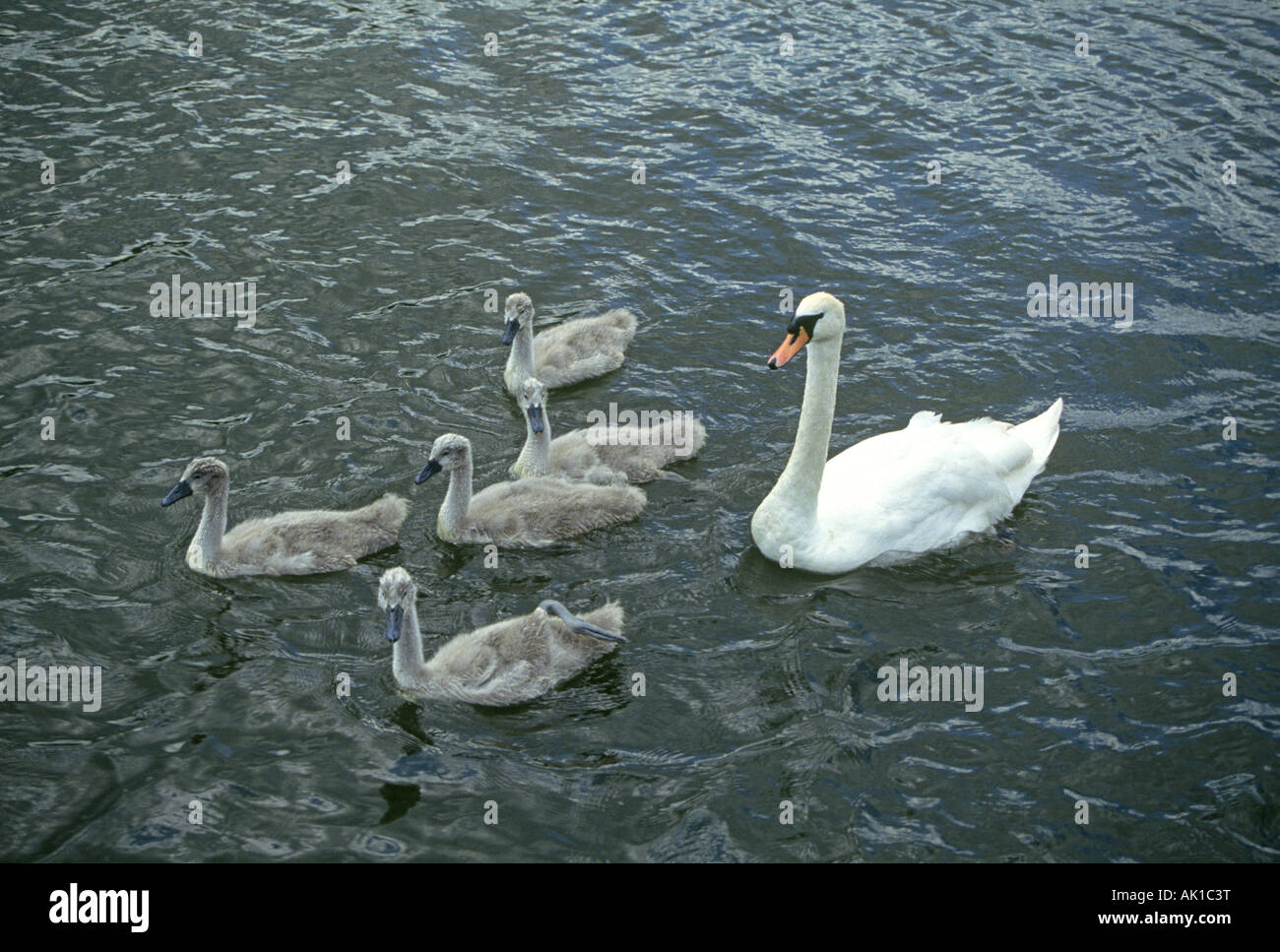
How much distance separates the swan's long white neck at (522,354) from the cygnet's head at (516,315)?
0.10ft

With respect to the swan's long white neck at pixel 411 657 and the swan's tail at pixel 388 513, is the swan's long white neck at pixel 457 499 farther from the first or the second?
the swan's long white neck at pixel 411 657

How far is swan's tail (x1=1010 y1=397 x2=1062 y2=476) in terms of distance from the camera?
36.1 ft

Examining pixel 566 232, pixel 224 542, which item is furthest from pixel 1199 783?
pixel 566 232

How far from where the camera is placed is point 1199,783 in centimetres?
834

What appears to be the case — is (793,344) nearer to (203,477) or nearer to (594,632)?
(594,632)

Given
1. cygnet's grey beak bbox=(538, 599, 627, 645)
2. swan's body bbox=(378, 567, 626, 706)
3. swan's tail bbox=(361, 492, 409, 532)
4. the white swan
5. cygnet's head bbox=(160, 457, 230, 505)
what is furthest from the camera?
swan's tail bbox=(361, 492, 409, 532)

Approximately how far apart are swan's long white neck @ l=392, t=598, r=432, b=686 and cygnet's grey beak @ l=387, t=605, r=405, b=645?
0.07 metres

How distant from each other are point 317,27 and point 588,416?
8830 mm

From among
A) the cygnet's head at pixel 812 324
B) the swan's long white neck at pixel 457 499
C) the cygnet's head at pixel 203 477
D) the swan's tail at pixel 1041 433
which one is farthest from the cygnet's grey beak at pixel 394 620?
the swan's tail at pixel 1041 433

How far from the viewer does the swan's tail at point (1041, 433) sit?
11016mm

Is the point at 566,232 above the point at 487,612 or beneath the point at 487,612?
above

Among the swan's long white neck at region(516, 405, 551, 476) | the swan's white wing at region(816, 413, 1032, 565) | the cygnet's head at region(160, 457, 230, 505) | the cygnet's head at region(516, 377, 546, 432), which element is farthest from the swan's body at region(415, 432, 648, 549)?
the swan's white wing at region(816, 413, 1032, 565)

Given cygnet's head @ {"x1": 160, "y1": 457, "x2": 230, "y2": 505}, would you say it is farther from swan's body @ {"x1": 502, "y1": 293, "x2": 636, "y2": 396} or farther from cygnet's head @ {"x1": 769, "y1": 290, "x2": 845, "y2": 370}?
cygnet's head @ {"x1": 769, "y1": 290, "x2": 845, "y2": 370}
